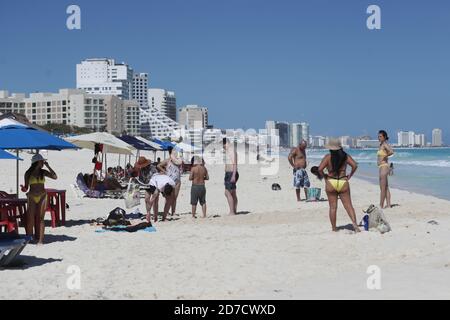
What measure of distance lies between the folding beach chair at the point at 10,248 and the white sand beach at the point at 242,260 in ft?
0.52

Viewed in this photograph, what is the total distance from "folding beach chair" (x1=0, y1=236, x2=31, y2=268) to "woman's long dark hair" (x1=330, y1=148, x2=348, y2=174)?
4.18 m

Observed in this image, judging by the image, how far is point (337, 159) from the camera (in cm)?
818

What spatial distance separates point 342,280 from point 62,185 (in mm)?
15310

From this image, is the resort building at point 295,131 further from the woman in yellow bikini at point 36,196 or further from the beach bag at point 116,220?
the woman in yellow bikini at point 36,196

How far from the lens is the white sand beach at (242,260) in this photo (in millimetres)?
5344

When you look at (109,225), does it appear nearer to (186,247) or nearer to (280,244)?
(186,247)

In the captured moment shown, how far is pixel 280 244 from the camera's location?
308 inches

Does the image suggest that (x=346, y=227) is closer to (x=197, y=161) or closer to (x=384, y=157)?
(x=384, y=157)

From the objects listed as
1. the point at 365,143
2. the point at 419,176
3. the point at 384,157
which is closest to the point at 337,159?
the point at 384,157

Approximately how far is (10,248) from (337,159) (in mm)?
4433

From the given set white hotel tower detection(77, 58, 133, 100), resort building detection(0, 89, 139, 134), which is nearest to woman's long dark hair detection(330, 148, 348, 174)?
resort building detection(0, 89, 139, 134)

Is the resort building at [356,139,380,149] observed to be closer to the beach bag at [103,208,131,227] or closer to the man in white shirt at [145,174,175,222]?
the man in white shirt at [145,174,175,222]

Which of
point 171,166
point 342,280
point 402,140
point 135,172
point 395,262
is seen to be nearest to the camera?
point 342,280

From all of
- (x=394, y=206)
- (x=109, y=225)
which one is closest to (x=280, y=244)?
(x=109, y=225)
